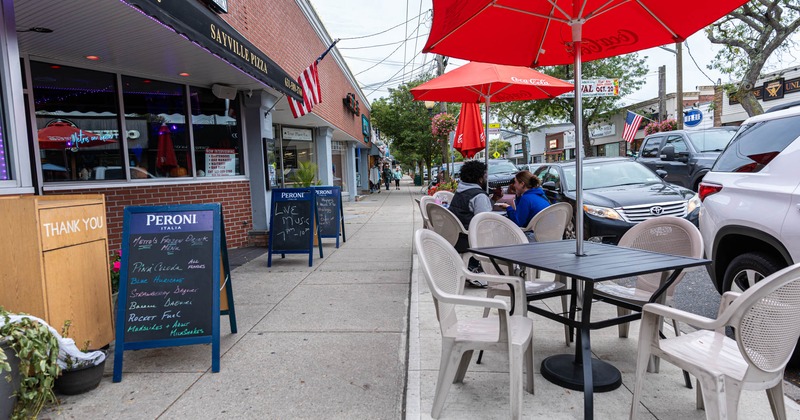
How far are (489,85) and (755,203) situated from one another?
13.7 ft

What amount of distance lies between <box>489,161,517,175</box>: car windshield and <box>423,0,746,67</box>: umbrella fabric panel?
1114 centimetres

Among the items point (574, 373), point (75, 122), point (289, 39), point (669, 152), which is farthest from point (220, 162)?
point (669, 152)

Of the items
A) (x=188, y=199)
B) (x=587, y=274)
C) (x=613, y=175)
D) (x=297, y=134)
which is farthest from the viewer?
(x=297, y=134)

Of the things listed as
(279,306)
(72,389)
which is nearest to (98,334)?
(72,389)

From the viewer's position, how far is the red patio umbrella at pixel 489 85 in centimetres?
640

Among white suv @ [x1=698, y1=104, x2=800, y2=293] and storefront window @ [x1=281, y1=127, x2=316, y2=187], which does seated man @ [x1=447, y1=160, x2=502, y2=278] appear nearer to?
white suv @ [x1=698, y1=104, x2=800, y2=293]

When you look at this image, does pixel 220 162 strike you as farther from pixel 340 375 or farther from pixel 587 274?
pixel 587 274

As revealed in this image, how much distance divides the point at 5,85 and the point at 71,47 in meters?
2.83

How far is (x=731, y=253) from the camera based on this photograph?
4094 mm

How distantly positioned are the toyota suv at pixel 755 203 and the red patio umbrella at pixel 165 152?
25.0 ft

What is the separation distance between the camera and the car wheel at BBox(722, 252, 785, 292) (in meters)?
3.60

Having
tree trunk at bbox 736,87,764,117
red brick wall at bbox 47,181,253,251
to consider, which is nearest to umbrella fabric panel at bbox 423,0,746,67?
red brick wall at bbox 47,181,253,251

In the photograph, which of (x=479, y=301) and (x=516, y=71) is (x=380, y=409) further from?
(x=516, y=71)

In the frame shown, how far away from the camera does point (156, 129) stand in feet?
25.3
